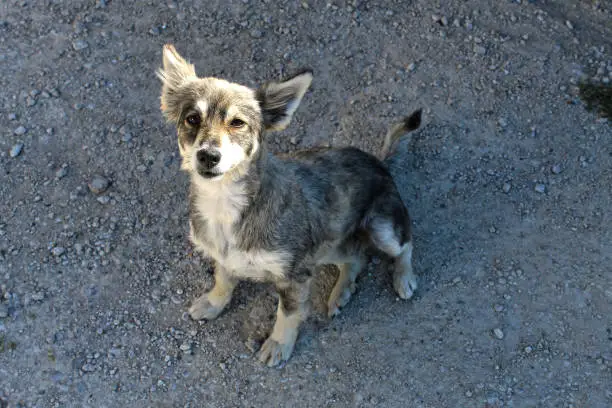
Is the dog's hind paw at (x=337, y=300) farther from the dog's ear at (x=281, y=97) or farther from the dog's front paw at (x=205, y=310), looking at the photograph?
the dog's ear at (x=281, y=97)

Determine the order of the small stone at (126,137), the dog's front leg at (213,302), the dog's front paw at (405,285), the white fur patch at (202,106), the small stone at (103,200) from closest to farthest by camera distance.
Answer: the white fur patch at (202,106), the dog's front leg at (213,302), the dog's front paw at (405,285), the small stone at (103,200), the small stone at (126,137)

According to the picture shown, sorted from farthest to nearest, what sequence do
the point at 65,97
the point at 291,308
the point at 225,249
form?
1. the point at 65,97
2. the point at 291,308
3. the point at 225,249

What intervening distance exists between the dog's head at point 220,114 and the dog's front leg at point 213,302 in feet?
5.27

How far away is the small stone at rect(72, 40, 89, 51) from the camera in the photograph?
285 inches

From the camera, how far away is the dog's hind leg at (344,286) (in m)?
6.00

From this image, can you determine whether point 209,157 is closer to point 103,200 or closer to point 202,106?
point 202,106

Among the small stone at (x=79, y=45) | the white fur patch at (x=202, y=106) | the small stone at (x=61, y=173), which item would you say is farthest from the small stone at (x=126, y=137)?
the white fur patch at (x=202, y=106)

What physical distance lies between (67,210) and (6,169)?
2.71 ft

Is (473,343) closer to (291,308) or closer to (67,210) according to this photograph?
(291,308)

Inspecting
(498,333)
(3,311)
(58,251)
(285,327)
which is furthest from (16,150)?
(498,333)

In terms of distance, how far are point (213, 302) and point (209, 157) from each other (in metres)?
2.08

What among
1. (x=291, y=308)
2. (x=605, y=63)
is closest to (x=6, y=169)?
(x=291, y=308)

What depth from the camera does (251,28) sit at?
7.53 metres

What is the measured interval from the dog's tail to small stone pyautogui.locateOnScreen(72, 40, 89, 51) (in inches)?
143
